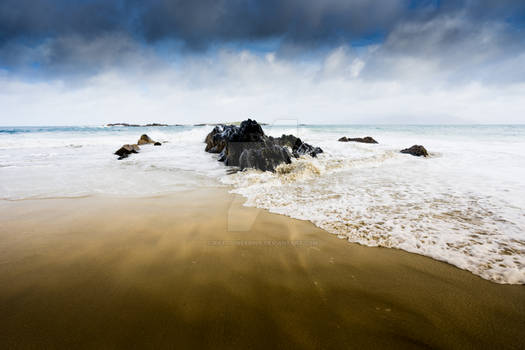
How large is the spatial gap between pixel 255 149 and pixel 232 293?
5.43 m

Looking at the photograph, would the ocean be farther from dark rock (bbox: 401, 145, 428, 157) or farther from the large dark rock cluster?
dark rock (bbox: 401, 145, 428, 157)

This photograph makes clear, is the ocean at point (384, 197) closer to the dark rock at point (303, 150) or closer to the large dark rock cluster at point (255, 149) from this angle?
the large dark rock cluster at point (255, 149)

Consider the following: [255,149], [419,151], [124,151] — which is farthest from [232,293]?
[419,151]

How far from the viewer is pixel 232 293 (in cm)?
171

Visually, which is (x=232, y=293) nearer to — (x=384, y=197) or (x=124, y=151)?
(x=384, y=197)

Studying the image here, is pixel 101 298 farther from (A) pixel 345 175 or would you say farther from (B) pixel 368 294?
(A) pixel 345 175

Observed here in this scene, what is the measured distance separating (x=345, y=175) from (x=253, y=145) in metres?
3.43

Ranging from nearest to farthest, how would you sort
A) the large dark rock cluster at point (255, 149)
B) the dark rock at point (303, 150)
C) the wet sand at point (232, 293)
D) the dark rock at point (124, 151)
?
the wet sand at point (232, 293), the large dark rock cluster at point (255, 149), the dark rock at point (303, 150), the dark rock at point (124, 151)

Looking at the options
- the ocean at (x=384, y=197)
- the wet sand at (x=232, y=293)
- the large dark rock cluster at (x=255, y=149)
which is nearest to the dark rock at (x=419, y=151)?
the ocean at (x=384, y=197)

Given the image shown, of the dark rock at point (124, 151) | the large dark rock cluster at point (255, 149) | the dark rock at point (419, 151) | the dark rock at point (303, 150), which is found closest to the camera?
the large dark rock cluster at point (255, 149)

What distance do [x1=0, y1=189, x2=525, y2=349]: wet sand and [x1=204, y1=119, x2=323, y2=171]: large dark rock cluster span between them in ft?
12.9

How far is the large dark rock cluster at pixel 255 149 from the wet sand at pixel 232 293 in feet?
12.9

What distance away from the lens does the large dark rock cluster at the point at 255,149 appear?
6514 mm

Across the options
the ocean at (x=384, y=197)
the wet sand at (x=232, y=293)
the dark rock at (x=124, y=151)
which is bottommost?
the wet sand at (x=232, y=293)
